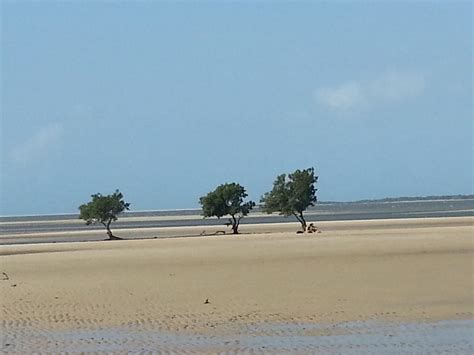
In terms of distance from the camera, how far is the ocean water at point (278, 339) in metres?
14.7

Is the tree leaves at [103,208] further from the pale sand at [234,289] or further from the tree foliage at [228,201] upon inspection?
the pale sand at [234,289]

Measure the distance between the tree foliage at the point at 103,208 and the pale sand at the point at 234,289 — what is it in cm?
2539

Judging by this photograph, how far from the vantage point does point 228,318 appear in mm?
18734

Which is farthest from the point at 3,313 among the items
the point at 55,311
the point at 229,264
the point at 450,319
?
the point at 229,264

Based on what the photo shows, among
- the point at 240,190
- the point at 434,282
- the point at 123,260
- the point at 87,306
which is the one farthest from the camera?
the point at 240,190

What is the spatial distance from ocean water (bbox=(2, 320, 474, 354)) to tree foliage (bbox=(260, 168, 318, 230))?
47752mm

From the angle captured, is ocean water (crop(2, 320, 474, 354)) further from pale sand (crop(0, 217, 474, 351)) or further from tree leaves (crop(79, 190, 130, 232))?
tree leaves (crop(79, 190, 130, 232))

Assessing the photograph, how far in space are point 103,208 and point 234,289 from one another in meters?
43.1

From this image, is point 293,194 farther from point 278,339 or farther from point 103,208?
point 278,339

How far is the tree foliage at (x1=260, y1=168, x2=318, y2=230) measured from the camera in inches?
2574

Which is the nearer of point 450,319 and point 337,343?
point 337,343

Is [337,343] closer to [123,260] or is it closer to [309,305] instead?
[309,305]

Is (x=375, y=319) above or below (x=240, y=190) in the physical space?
below

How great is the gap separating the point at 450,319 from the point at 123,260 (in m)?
21.9
